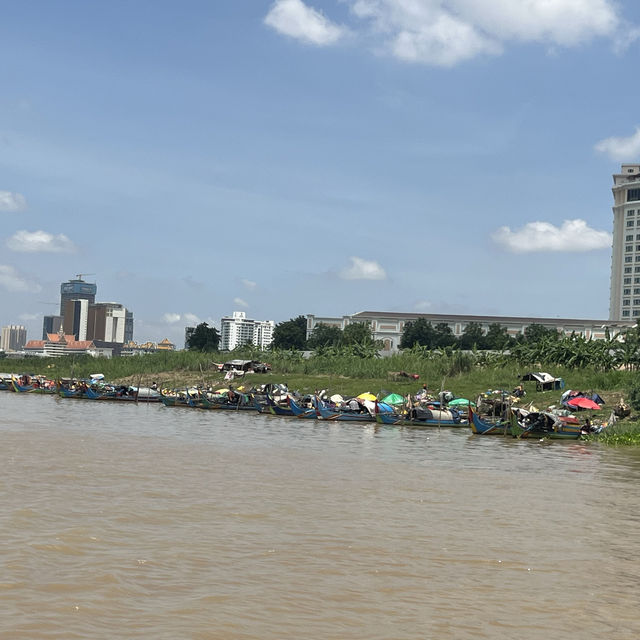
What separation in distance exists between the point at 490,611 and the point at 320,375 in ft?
177

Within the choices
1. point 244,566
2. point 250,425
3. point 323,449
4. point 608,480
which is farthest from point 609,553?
point 250,425

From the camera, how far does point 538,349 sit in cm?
5659

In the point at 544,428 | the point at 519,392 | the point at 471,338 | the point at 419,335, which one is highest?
the point at 419,335

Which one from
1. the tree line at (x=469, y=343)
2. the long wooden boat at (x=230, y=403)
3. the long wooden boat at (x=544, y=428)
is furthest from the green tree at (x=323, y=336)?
the long wooden boat at (x=544, y=428)

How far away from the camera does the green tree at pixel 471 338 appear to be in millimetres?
114062

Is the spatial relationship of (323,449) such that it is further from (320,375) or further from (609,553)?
(320,375)

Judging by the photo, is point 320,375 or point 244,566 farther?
point 320,375

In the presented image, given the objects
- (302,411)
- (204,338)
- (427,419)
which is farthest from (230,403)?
(204,338)

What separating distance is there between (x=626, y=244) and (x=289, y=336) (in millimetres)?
64003

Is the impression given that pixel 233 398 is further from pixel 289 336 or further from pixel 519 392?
pixel 289 336

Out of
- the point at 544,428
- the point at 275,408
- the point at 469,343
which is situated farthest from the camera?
the point at 469,343

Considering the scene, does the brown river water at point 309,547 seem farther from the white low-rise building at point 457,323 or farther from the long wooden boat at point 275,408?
the white low-rise building at point 457,323

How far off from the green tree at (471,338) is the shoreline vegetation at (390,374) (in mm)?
36767

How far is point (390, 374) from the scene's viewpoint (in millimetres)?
58219
